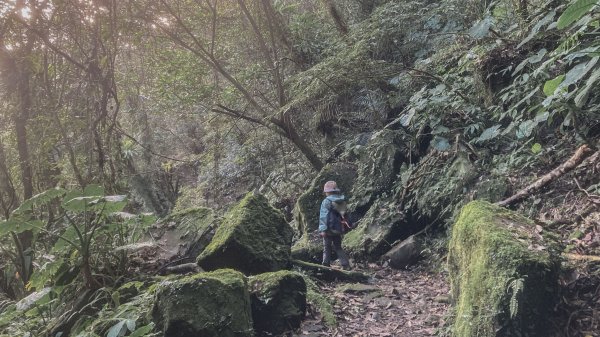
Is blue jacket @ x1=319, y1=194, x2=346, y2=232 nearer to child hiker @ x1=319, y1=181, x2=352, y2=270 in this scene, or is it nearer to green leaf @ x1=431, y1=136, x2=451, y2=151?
child hiker @ x1=319, y1=181, x2=352, y2=270

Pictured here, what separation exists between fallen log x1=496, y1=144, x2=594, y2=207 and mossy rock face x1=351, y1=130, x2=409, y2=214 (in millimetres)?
3261

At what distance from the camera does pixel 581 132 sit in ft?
17.0

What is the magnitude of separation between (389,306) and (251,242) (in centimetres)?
176

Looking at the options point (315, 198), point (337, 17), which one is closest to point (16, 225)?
point (315, 198)

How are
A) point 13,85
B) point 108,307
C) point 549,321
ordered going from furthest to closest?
point 13,85 → point 108,307 → point 549,321

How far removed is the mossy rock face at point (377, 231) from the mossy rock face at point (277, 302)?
3378 mm

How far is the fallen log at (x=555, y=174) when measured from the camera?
5.02 meters

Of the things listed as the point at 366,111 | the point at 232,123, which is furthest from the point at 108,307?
the point at 232,123

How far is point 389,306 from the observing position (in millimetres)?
5504

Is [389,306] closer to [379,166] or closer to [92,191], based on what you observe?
[92,191]

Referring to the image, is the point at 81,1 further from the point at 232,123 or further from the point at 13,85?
the point at 232,123

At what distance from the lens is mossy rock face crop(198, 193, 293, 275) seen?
527cm

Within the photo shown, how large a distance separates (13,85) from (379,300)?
18.1ft

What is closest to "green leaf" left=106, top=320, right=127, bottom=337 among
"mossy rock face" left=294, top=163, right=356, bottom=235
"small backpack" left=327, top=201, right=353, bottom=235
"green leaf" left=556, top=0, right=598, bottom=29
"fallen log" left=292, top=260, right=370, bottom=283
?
"fallen log" left=292, top=260, right=370, bottom=283
